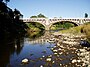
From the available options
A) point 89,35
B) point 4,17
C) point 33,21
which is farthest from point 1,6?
point 33,21

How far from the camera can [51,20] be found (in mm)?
144125

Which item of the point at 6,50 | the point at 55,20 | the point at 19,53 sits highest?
the point at 55,20

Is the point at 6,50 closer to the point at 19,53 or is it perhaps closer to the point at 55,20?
the point at 19,53

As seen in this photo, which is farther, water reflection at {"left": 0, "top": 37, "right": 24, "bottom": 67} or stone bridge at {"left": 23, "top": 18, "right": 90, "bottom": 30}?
stone bridge at {"left": 23, "top": 18, "right": 90, "bottom": 30}

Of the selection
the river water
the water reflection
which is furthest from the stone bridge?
the river water

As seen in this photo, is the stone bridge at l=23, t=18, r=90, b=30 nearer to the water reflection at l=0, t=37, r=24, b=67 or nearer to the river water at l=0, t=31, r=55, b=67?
the water reflection at l=0, t=37, r=24, b=67

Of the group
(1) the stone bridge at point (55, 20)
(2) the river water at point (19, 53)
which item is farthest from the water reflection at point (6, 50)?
(1) the stone bridge at point (55, 20)

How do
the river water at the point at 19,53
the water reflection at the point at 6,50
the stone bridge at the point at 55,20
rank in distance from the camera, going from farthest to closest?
1. the stone bridge at the point at 55,20
2. the water reflection at the point at 6,50
3. the river water at the point at 19,53

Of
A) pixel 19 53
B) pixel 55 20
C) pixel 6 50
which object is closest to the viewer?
pixel 19 53

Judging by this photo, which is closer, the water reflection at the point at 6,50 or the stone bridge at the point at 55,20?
the water reflection at the point at 6,50

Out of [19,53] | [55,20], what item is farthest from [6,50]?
[55,20]

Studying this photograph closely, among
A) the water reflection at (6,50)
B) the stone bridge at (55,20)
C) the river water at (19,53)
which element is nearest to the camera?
the river water at (19,53)

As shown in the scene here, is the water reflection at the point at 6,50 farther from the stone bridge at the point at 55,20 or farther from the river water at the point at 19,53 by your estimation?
the stone bridge at the point at 55,20

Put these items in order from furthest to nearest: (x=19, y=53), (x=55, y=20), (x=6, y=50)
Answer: (x=55, y=20) < (x=6, y=50) < (x=19, y=53)
